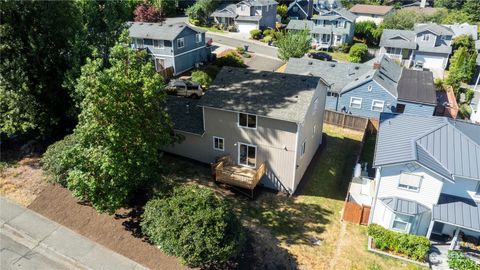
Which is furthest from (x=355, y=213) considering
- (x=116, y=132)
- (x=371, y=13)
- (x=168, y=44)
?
(x=371, y=13)

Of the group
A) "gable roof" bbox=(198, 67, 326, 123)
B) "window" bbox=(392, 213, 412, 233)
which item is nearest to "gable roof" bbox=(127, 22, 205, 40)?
"gable roof" bbox=(198, 67, 326, 123)

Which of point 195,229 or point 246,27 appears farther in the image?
point 246,27

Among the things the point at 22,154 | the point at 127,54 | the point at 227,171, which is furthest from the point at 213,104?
the point at 22,154

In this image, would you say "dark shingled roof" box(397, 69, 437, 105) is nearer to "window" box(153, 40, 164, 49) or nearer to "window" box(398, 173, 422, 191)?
"window" box(398, 173, 422, 191)

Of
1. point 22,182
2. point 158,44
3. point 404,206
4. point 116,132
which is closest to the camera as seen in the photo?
point 116,132

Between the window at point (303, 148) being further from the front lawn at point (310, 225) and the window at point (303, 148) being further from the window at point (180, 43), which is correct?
the window at point (180, 43)

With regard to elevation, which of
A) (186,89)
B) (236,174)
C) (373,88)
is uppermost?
(373,88)

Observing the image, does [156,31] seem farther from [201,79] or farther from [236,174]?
[236,174]
